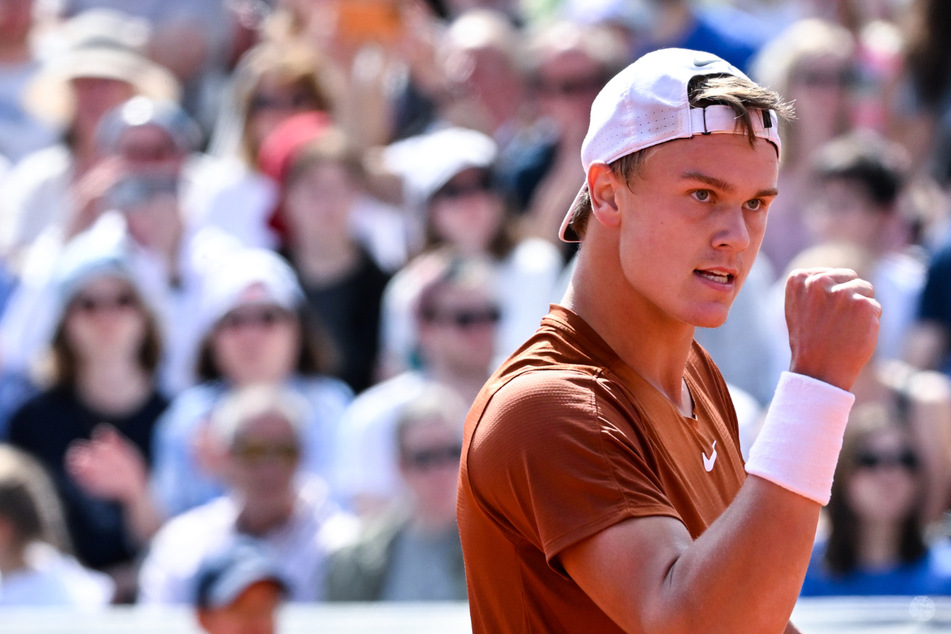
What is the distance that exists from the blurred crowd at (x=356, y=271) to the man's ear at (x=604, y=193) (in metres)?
3.06

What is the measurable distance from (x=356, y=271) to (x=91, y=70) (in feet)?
6.48

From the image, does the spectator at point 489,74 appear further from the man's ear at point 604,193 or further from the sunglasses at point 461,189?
the man's ear at point 604,193

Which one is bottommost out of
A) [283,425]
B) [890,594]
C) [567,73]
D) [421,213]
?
[890,594]

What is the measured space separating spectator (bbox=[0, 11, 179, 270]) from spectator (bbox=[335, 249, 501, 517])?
6.31 feet

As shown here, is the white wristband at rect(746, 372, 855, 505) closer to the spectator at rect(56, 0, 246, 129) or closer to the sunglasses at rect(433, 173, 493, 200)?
the sunglasses at rect(433, 173, 493, 200)

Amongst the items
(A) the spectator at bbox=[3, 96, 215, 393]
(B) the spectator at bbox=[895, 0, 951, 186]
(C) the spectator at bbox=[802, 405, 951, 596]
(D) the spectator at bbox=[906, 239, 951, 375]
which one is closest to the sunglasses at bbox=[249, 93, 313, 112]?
(A) the spectator at bbox=[3, 96, 215, 393]

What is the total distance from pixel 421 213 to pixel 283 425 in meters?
1.39

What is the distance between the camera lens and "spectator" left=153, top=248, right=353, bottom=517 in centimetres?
555

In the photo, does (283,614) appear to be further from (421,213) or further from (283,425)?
(421,213)

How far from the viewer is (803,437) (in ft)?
5.58

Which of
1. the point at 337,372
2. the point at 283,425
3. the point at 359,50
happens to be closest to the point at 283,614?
the point at 283,425

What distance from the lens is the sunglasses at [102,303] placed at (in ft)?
18.9

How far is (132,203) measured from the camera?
6.31 metres

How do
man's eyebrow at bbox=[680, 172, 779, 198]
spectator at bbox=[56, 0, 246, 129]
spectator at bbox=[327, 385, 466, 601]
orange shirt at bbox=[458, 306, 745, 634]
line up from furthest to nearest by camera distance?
1. spectator at bbox=[56, 0, 246, 129]
2. spectator at bbox=[327, 385, 466, 601]
3. man's eyebrow at bbox=[680, 172, 779, 198]
4. orange shirt at bbox=[458, 306, 745, 634]
